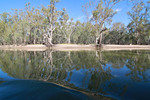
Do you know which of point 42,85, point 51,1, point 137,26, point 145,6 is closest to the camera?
point 42,85

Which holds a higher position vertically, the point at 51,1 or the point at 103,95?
the point at 51,1

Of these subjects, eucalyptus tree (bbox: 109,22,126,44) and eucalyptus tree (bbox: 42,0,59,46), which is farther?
eucalyptus tree (bbox: 109,22,126,44)

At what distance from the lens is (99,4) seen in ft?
77.1

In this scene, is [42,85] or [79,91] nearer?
[79,91]

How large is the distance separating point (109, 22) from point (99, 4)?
5.11 m

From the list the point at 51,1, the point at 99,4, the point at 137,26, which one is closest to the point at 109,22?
the point at 99,4

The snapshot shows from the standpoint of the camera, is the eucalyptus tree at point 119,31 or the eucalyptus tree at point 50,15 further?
the eucalyptus tree at point 119,31

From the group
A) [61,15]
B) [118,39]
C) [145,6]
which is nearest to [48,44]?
[61,15]

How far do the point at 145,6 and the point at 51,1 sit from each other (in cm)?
2786

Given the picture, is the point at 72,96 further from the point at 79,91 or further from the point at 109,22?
the point at 109,22

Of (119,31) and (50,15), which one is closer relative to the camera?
(50,15)

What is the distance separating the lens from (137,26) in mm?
30469

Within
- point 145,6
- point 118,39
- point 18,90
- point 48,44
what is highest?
point 145,6

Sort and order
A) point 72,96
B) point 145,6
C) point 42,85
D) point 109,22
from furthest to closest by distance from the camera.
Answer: point 145,6
point 109,22
point 42,85
point 72,96
